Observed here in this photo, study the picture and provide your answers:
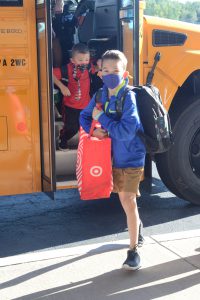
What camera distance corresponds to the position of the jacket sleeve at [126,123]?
11.7ft

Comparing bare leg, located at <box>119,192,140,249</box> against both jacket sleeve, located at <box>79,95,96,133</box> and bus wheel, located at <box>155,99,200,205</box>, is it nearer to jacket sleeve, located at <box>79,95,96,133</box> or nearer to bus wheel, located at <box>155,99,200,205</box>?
jacket sleeve, located at <box>79,95,96,133</box>

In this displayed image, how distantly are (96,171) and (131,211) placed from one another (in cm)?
37

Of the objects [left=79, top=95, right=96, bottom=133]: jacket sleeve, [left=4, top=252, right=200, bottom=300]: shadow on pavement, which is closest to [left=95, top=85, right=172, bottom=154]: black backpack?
[left=79, top=95, right=96, bottom=133]: jacket sleeve

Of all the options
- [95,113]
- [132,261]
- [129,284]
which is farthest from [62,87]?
[129,284]

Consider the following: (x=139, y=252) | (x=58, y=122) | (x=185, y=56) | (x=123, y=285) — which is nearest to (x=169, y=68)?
(x=185, y=56)

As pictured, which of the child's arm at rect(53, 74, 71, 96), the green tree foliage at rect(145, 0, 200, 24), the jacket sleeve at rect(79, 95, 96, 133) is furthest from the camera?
the green tree foliage at rect(145, 0, 200, 24)

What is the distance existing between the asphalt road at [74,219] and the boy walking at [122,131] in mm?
847

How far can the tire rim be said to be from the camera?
536cm

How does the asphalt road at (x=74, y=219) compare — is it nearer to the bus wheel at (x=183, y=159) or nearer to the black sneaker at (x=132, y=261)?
the bus wheel at (x=183, y=159)

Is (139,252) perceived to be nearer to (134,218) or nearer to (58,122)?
(134,218)

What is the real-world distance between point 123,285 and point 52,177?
4.08 ft

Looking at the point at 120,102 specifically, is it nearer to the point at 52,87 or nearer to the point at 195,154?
the point at 52,87

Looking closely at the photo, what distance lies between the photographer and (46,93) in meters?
4.47

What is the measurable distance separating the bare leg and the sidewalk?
0.80 feet
